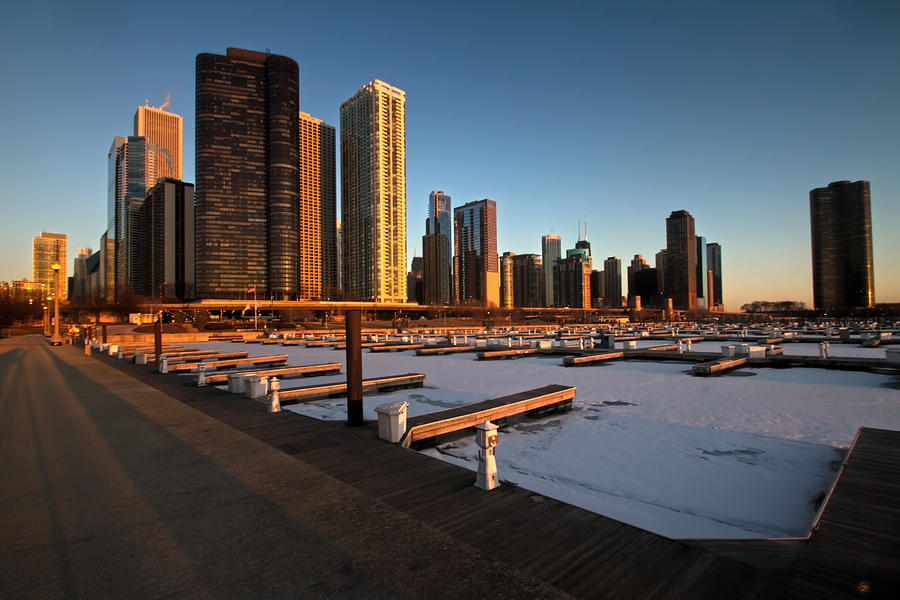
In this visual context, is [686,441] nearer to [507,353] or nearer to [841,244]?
[507,353]

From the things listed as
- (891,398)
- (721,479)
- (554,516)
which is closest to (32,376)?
(554,516)

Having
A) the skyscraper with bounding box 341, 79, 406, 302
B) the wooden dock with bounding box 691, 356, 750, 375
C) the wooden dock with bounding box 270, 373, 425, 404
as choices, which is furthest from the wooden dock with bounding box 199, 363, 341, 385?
the skyscraper with bounding box 341, 79, 406, 302

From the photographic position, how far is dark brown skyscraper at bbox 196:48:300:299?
153875 mm

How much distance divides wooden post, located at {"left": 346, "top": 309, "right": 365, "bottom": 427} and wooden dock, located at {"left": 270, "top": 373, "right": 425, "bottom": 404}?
3.46 meters

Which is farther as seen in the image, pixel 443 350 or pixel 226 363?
pixel 443 350

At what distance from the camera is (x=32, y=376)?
1541 centimetres

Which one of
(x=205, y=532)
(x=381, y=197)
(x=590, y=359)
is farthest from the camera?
(x=381, y=197)

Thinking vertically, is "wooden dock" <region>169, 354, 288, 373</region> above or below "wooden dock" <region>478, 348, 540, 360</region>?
above

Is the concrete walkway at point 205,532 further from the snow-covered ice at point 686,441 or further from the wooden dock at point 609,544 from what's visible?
the snow-covered ice at point 686,441

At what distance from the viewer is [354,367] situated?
7.40 meters

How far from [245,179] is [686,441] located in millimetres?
176312

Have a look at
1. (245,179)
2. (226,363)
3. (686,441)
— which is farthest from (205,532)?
(245,179)

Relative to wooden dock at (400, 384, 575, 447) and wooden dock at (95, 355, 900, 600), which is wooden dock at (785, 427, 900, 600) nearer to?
wooden dock at (95, 355, 900, 600)

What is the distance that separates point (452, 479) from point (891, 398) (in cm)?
1321
